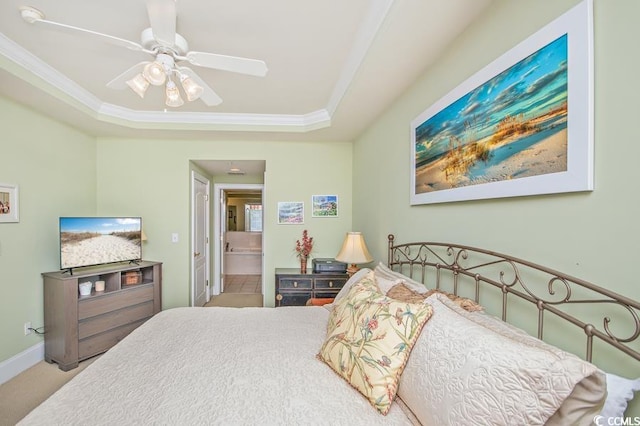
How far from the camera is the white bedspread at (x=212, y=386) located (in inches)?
37.2

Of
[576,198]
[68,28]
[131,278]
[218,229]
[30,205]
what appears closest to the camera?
[576,198]

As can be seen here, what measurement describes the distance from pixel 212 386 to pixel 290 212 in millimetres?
2638

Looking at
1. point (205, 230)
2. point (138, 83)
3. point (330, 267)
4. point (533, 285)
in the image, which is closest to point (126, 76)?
point (138, 83)

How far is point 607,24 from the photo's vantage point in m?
0.82

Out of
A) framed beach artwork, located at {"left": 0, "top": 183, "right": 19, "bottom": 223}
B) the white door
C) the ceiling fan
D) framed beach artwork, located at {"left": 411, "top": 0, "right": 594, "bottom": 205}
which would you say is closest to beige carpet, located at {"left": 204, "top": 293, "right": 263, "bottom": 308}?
the white door

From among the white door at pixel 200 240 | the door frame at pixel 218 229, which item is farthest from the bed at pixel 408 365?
the door frame at pixel 218 229

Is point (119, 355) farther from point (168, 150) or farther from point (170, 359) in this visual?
point (168, 150)

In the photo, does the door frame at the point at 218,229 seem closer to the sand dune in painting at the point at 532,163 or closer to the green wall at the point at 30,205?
the green wall at the point at 30,205

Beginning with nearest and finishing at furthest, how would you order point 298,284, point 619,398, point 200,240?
1. point 619,398
2. point 298,284
3. point 200,240

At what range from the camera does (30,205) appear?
2.54m

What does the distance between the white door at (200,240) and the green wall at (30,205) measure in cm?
129

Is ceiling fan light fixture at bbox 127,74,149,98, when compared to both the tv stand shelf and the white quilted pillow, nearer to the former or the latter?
the tv stand shelf

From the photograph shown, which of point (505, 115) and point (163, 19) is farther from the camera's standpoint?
point (163, 19)

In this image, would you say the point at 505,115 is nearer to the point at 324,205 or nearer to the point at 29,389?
the point at 324,205
